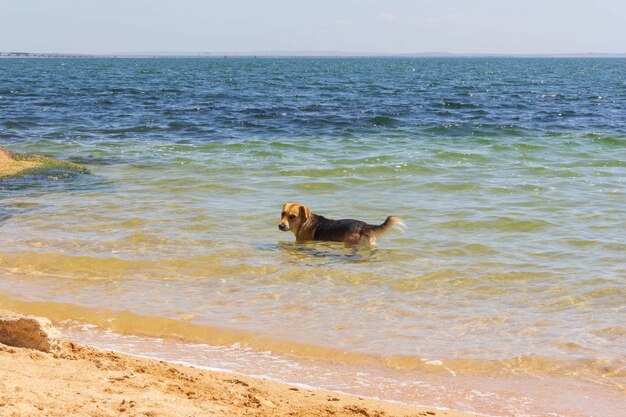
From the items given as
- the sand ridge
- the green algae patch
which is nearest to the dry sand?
the sand ridge

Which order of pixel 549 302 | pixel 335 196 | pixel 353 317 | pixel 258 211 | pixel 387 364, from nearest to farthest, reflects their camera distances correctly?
pixel 387 364 → pixel 353 317 → pixel 549 302 → pixel 258 211 → pixel 335 196

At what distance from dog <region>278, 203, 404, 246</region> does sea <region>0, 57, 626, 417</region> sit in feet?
0.49

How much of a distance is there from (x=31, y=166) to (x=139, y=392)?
12.1 m

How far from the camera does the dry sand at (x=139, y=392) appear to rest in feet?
15.6

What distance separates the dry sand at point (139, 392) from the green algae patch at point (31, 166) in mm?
10385

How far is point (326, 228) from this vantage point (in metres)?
10.6

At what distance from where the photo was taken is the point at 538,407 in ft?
18.3

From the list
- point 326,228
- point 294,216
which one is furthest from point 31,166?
point 326,228

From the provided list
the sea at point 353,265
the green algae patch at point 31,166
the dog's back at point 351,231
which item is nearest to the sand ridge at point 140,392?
the sea at point 353,265

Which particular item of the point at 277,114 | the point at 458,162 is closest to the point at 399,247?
the point at 458,162

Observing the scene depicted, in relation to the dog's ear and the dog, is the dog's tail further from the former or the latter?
the dog's ear

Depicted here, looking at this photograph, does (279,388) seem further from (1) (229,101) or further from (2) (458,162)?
(1) (229,101)

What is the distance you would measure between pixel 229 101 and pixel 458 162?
68.4 ft

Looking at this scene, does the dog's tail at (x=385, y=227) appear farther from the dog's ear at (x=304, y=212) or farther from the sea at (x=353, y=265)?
the dog's ear at (x=304, y=212)
